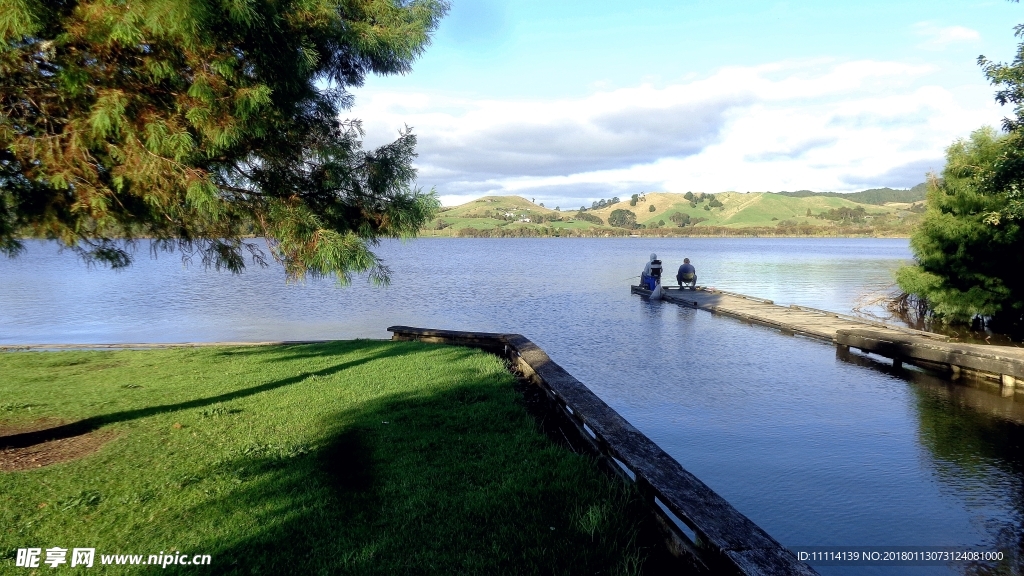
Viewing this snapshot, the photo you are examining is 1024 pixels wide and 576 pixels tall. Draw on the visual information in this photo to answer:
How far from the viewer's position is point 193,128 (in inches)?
231

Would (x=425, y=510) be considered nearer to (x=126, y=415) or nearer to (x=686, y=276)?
(x=126, y=415)

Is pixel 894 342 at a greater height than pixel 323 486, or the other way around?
pixel 323 486

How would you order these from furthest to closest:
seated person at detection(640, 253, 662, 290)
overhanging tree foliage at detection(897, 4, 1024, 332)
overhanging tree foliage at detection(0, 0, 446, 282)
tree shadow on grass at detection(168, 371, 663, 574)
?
1. seated person at detection(640, 253, 662, 290)
2. overhanging tree foliage at detection(897, 4, 1024, 332)
3. overhanging tree foliage at detection(0, 0, 446, 282)
4. tree shadow on grass at detection(168, 371, 663, 574)

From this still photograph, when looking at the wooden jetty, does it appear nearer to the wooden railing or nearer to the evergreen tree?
the evergreen tree

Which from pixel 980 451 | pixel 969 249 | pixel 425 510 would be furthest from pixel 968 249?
pixel 425 510

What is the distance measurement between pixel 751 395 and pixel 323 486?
9.99m

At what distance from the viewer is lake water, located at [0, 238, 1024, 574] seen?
24.0 ft

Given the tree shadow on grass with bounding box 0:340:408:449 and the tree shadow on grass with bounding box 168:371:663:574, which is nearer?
the tree shadow on grass with bounding box 168:371:663:574

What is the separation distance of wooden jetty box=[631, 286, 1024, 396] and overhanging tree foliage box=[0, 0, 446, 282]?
1309 cm

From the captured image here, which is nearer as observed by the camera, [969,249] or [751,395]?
[751,395]

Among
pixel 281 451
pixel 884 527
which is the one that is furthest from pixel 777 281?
pixel 281 451

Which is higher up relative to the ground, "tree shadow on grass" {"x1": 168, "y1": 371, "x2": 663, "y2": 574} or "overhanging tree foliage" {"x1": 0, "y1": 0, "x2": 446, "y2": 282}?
"overhanging tree foliage" {"x1": 0, "y1": 0, "x2": 446, "y2": 282}

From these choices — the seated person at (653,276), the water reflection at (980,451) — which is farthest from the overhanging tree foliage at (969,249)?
the seated person at (653,276)

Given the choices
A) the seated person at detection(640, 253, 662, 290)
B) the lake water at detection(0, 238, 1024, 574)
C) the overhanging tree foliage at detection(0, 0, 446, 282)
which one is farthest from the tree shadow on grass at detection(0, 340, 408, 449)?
the seated person at detection(640, 253, 662, 290)
